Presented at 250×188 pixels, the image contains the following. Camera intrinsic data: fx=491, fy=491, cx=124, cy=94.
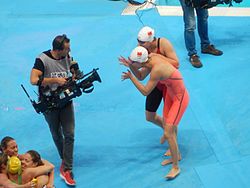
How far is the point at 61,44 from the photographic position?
17.7 feet

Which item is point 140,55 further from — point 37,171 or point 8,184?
point 8,184

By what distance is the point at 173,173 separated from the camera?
6129 millimetres

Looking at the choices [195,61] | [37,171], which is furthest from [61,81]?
[195,61]

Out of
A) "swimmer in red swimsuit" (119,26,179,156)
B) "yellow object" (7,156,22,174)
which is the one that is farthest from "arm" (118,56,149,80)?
"yellow object" (7,156,22,174)

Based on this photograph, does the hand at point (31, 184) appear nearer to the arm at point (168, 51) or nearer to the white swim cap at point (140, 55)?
the white swim cap at point (140, 55)

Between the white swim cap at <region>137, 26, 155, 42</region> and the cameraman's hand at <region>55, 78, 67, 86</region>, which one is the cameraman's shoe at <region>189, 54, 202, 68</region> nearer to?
the white swim cap at <region>137, 26, 155, 42</region>

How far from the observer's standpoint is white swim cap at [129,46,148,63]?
5545mm

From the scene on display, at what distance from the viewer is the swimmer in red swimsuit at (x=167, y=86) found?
5.62 metres

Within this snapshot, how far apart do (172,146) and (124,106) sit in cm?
186

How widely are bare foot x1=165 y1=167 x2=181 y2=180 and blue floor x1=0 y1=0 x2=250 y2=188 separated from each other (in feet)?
0.20

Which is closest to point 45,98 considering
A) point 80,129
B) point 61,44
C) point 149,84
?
point 61,44

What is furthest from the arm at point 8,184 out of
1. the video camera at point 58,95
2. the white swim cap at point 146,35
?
the white swim cap at point 146,35

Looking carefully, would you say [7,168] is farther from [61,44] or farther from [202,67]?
[202,67]

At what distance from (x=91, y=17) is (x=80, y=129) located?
4028mm
